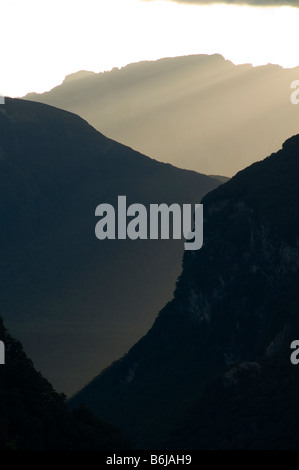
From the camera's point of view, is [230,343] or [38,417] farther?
[230,343]

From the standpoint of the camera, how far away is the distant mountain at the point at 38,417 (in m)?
111

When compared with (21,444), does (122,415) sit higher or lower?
higher

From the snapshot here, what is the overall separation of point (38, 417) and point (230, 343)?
75142 mm

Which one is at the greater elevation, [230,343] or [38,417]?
[230,343]

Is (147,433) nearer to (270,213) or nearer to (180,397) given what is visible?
(180,397)

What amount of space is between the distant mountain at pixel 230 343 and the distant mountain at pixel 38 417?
34.1m

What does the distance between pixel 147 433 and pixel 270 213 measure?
115ft

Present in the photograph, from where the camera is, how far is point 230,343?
18725 centimetres

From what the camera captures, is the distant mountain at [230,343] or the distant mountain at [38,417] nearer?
the distant mountain at [38,417]

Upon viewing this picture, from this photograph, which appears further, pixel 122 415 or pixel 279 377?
pixel 122 415

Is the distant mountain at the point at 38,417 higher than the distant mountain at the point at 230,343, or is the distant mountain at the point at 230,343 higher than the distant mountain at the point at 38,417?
the distant mountain at the point at 230,343
